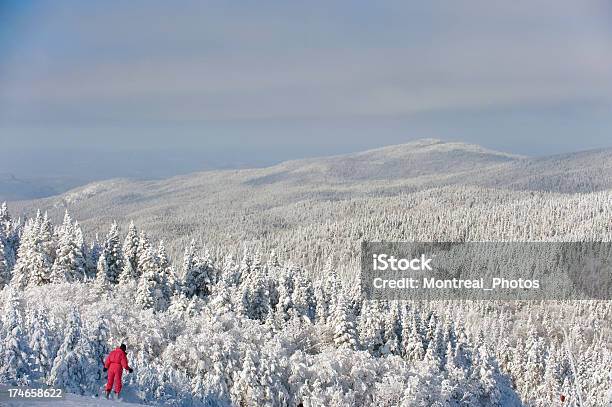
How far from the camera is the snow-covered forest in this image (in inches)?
1319

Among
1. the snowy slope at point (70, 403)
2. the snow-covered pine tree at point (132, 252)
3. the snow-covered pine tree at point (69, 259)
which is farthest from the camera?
the snow-covered pine tree at point (132, 252)

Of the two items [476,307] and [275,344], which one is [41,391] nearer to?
[275,344]

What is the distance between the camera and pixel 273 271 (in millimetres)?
84562

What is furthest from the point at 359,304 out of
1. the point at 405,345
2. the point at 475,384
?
the point at 475,384

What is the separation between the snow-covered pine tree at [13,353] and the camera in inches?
1086

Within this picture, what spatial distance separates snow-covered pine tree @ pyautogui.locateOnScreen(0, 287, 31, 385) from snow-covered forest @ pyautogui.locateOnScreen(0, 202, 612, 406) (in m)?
0.07

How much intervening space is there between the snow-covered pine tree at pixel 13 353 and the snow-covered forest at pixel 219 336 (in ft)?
0.24

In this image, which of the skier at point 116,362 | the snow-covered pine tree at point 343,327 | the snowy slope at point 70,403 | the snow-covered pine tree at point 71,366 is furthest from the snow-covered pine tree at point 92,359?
the snow-covered pine tree at point 343,327

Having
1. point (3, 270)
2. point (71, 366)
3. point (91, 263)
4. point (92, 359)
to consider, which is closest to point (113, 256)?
point (91, 263)

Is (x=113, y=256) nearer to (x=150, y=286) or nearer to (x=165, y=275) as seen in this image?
(x=165, y=275)

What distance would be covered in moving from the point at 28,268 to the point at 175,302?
20.3 metres

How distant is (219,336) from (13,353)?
2257 centimetres

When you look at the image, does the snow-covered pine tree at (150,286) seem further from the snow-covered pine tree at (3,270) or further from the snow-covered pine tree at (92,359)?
the snow-covered pine tree at (92,359)

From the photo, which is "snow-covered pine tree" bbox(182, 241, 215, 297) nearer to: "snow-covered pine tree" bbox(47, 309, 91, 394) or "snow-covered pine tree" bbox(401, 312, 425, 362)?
"snow-covered pine tree" bbox(401, 312, 425, 362)
